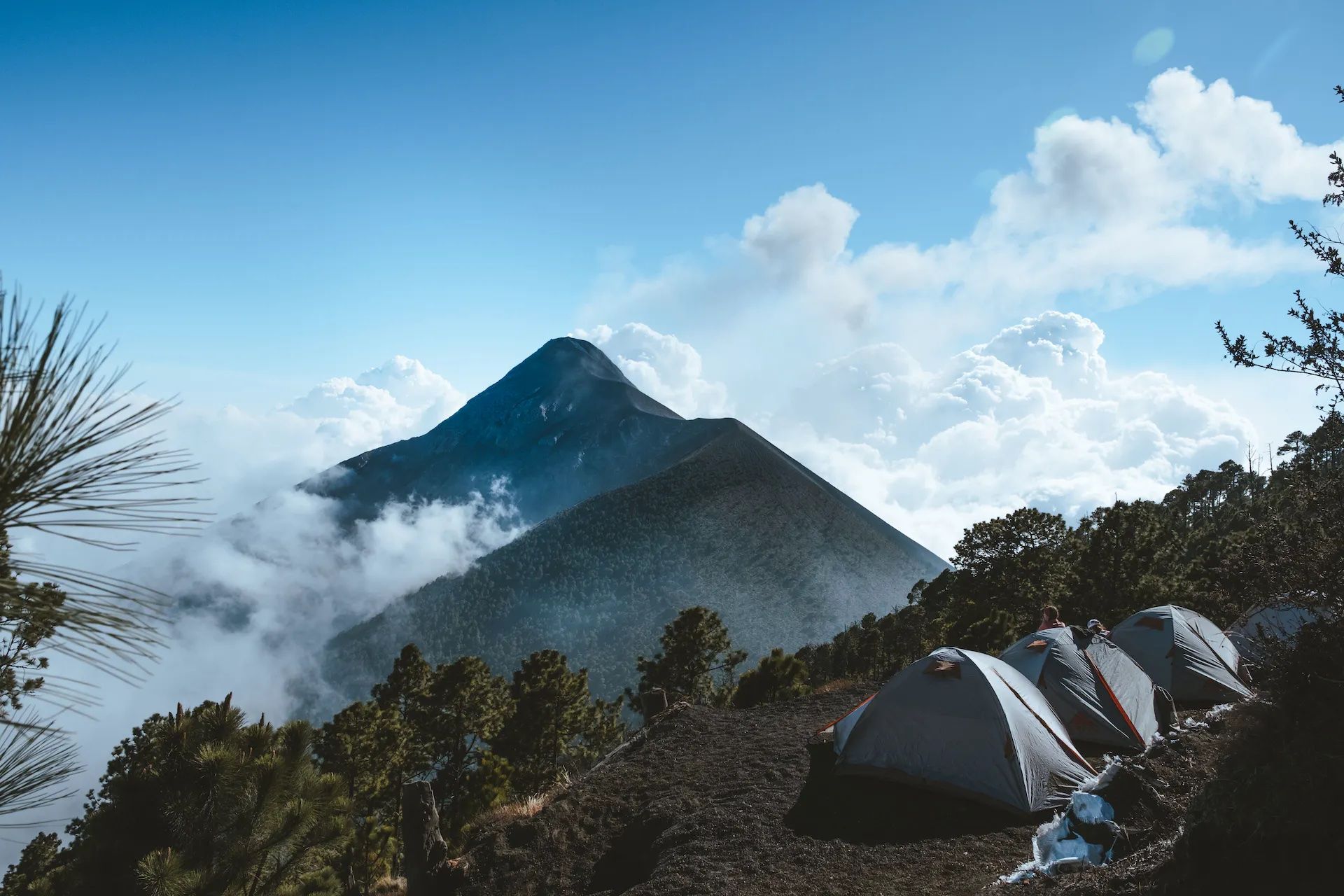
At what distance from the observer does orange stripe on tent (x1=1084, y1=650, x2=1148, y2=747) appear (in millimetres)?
10547

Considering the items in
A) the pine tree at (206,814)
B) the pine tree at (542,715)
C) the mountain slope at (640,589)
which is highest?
the mountain slope at (640,589)

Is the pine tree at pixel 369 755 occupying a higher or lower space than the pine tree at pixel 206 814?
lower

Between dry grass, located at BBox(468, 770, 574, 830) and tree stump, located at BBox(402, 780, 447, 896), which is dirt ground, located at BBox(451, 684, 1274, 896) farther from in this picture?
tree stump, located at BBox(402, 780, 447, 896)

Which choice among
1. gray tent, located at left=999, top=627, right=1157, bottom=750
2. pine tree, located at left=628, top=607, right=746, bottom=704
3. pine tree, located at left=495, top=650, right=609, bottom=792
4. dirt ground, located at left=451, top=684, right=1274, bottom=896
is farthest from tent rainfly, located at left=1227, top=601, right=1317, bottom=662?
pine tree, located at left=495, top=650, right=609, bottom=792

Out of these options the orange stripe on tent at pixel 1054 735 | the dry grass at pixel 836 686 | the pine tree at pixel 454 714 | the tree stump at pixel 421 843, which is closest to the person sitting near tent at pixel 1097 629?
the orange stripe on tent at pixel 1054 735

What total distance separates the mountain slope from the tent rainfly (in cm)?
12897

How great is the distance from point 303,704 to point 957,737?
20541 centimetres

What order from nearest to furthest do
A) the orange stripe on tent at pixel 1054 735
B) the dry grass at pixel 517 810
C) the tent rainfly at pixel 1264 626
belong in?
1. the tent rainfly at pixel 1264 626
2. the orange stripe on tent at pixel 1054 735
3. the dry grass at pixel 517 810

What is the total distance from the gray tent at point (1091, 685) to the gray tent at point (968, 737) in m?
1.02

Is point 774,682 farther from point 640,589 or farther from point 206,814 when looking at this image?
point 640,589

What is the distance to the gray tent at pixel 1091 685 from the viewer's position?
10727 mm

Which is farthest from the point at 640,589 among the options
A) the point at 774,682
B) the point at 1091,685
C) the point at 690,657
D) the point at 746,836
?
the point at 746,836

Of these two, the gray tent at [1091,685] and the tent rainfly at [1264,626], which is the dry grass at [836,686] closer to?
the gray tent at [1091,685]

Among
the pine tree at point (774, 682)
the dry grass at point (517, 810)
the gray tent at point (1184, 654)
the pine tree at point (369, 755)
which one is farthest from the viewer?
the pine tree at point (369, 755)
